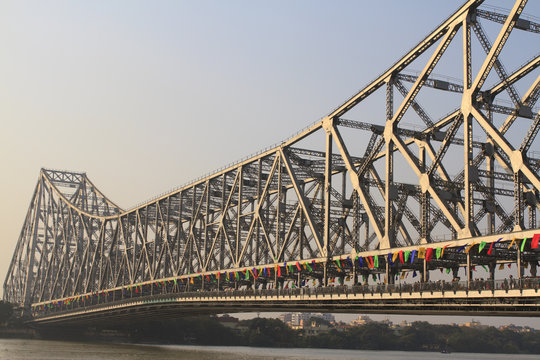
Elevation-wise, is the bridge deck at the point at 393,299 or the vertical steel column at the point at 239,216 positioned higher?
the vertical steel column at the point at 239,216

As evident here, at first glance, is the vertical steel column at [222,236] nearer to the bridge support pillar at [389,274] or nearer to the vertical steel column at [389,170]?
the vertical steel column at [389,170]

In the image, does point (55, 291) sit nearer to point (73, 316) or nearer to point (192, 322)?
point (73, 316)

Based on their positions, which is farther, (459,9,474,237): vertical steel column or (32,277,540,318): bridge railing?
(459,9,474,237): vertical steel column

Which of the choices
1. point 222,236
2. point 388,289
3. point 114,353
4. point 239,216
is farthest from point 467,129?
point 114,353

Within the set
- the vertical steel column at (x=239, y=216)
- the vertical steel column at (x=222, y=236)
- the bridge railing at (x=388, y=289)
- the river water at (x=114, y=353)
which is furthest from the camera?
the vertical steel column at (x=222, y=236)

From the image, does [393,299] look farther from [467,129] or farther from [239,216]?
[239,216]

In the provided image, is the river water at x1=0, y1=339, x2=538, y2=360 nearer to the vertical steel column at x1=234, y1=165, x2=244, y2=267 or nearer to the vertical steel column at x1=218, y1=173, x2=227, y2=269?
the vertical steel column at x1=218, y1=173, x2=227, y2=269

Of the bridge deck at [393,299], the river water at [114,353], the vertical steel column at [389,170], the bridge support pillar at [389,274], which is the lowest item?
the river water at [114,353]

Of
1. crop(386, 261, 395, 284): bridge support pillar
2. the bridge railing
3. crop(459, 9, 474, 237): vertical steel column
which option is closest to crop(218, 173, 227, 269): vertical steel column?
the bridge railing

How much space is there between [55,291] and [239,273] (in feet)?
291

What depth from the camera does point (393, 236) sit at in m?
60.9

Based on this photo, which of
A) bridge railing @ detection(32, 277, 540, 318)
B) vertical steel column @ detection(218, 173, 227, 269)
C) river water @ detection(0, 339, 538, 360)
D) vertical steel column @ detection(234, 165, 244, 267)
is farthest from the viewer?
vertical steel column @ detection(218, 173, 227, 269)

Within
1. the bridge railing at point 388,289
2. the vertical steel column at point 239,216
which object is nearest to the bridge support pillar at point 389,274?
the bridge railing at point 388,289

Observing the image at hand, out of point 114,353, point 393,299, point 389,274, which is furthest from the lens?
point 114,353
